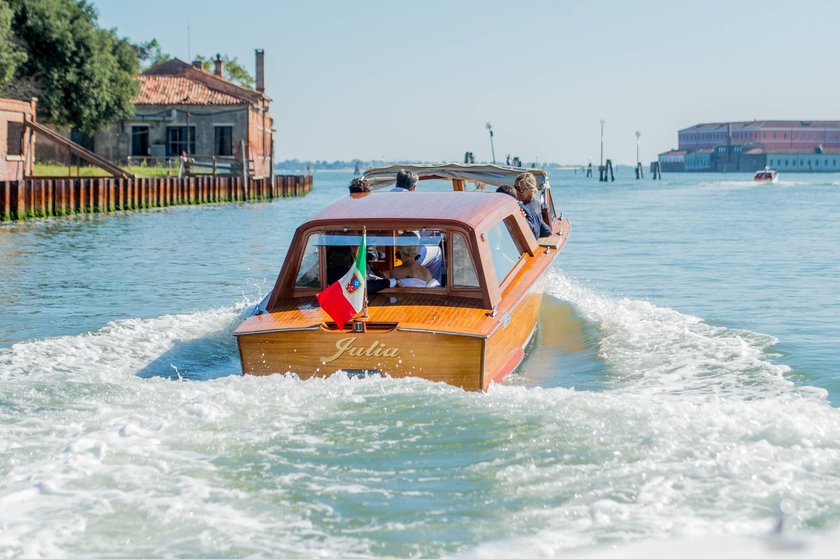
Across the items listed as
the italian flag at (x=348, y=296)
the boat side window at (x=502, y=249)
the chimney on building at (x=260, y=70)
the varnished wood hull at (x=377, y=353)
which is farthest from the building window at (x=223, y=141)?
the italian flag at (x=348, y=296)

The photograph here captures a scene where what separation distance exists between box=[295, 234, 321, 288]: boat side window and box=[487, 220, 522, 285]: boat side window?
1.45m

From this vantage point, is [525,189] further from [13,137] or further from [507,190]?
[13,137]

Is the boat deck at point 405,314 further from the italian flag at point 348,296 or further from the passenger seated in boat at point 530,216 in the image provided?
the passenger seated in boat at point 530,216

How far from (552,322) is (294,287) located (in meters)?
4.69

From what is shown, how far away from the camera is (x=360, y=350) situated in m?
8.18

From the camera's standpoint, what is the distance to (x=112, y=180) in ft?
127

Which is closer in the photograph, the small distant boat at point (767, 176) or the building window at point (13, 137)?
the building window at point (13, 137)

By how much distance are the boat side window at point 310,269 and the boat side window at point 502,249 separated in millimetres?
1451

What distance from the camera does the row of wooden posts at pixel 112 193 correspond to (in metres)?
31.3

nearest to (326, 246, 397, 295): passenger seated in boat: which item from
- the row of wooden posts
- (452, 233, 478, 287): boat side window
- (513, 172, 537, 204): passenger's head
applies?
(452, 233, 478, 287): boat side window

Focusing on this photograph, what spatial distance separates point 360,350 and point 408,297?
39.8 inches

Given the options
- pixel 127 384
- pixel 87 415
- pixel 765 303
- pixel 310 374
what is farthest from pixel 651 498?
pixel 765 303

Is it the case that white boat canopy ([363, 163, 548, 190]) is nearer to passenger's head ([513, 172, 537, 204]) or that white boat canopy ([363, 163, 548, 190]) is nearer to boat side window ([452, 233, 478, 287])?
passenger's head ([513, 172, 537, 204])

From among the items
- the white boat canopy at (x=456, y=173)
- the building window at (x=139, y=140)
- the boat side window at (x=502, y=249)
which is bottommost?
the boat side window at (x=502, y=249)
